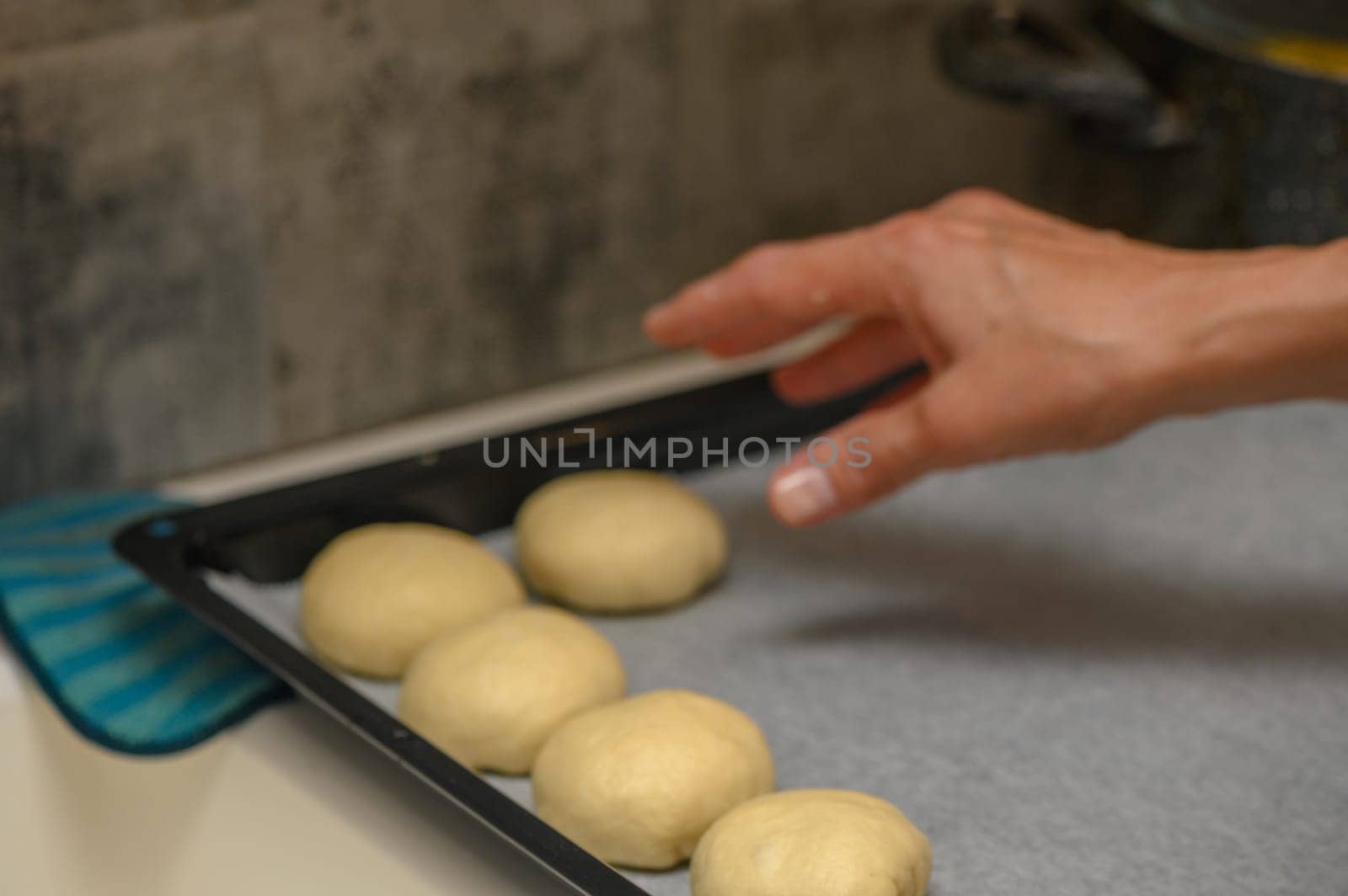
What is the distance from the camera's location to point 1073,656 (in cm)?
87

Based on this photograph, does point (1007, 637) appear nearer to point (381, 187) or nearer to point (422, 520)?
point (422, 520)

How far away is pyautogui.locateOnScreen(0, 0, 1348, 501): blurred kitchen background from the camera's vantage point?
0.94 metres

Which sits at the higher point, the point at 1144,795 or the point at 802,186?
the point at 802,186

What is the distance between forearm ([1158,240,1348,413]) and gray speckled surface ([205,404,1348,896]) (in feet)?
0.57

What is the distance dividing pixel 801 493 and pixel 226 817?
1.10 feet

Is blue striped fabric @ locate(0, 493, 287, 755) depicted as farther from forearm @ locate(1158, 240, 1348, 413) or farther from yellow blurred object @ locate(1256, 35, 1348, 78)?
yellow blurred object @ locate(1256, 35, 1348, 78)

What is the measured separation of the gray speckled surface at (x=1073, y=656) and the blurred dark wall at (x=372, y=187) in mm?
A: 195

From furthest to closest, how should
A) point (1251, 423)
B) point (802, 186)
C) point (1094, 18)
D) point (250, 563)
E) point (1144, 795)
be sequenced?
1. point (1094, 18)
2. point (802, 186)
3. point (1251, 423)
4. point (250, 563)
5. point (1144, 795)

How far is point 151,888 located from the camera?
822mm

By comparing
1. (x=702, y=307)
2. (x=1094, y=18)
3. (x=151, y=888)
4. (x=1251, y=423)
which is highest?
(x=1094, y=18)

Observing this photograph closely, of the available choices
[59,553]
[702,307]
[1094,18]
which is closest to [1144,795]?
[702,307]

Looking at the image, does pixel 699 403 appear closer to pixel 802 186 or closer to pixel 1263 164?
pixel 802 186

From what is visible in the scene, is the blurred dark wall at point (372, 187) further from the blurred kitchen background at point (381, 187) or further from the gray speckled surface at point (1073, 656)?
the gray speckled surface at point (1073, 656)

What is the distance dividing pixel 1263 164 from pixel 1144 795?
1.77 feet
